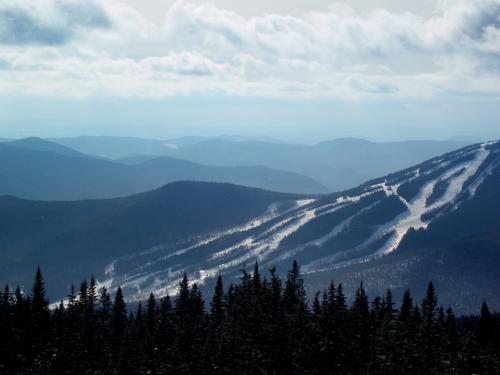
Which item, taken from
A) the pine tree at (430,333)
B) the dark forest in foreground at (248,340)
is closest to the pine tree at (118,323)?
the dark forest in foreground at (248,340)

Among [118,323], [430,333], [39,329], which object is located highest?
[39,329]

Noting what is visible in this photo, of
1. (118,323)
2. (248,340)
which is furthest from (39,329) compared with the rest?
(248,340)

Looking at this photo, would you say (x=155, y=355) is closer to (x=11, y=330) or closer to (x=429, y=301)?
(x=11, y=330)

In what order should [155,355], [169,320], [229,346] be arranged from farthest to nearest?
[169,320], [155,355], [229,346]

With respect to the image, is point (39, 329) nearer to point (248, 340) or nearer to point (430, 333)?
point (248, 340)

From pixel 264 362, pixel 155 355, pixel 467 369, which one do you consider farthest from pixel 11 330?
pixel 467 369

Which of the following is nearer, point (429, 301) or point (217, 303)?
point (429, 301)

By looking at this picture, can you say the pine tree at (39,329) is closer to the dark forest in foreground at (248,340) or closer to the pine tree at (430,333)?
the dark forest in foreground at (248,340)

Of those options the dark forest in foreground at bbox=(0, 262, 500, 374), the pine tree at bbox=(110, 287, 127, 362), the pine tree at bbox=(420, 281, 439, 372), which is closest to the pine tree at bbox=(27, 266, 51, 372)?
the dark forest in foreground at bbox=(0, 262, 500, 374)

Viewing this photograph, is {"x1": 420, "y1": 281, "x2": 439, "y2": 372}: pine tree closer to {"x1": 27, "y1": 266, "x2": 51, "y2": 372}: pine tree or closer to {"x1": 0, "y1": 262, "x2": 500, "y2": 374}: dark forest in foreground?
{"x1": 0, "y1": 262, "x2": 500, "y2": 374}: dark forest in foreground
